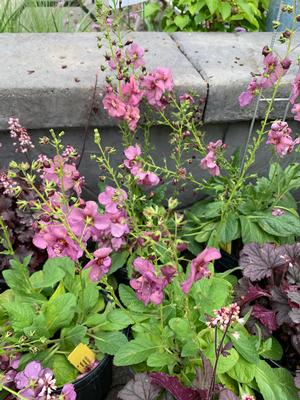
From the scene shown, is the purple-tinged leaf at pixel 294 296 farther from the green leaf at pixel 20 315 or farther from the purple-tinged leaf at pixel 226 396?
the green leaf at pixel 20 315

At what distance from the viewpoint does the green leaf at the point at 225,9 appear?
7.17ft

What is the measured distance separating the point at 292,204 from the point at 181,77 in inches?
27.1

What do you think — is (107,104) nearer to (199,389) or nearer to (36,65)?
(36,65)

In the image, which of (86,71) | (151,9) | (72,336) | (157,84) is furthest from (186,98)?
(151,9)

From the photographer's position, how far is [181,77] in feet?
5.85

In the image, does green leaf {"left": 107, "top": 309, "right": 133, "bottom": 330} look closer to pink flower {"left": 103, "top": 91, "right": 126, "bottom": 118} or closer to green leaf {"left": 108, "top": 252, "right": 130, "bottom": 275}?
green leaf {"left": 108, "top": 252, "right": 130, "bottom": 275}

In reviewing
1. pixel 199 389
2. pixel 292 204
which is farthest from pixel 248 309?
pixel 292 204

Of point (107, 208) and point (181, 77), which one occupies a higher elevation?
point (181, 77)

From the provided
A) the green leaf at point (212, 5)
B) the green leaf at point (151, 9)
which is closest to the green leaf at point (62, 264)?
the green leaf at point (212, 5)

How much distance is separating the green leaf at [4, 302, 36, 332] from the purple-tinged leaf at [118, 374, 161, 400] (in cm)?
34

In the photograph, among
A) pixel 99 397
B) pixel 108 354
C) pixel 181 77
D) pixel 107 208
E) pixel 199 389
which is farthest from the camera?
pixel 181 77

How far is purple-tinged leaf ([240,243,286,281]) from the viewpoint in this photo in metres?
1.54

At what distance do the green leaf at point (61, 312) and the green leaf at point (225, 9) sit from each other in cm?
155

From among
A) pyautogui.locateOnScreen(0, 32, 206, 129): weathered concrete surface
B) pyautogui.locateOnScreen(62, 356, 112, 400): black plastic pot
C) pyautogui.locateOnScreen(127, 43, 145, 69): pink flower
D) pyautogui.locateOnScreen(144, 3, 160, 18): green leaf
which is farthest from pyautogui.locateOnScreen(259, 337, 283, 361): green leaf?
pyautogui.locateOnScreen(144, 3, 160, 18): green leaf
